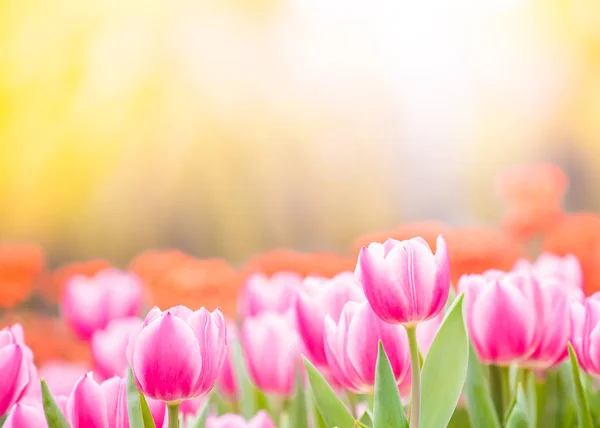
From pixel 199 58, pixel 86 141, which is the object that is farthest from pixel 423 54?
pixel 86 141

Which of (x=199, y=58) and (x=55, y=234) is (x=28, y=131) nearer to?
(x=55, y=234)

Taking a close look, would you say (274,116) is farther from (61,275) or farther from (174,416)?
(174,416)

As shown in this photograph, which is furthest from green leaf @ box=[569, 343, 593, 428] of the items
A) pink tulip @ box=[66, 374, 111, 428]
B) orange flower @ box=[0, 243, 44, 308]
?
orange flower @ box=[0, 243, 44, 308]

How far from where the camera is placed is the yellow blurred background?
1.35m

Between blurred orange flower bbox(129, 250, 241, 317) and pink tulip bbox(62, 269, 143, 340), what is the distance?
14.4 inches

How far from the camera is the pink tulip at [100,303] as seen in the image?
1.75 ft

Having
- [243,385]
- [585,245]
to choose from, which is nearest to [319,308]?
[243,385]

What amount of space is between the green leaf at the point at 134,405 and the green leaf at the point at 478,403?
156 mm

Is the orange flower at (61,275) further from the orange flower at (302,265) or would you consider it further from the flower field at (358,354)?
the flower field at (358,354)

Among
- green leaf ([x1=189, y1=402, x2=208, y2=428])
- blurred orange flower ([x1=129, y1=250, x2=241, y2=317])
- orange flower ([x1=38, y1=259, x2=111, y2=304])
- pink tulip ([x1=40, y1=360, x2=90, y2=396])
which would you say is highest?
green leaf ([x1=189, y1=402, x2=208, y2=428])

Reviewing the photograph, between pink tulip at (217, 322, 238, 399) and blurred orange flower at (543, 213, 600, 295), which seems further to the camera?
blurred orange flower at (543, 213, 600, 295)

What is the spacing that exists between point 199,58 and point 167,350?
125 centimetres

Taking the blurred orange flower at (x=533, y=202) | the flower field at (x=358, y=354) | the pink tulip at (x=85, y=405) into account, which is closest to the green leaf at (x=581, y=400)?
the flower field at (x=358, y=354)

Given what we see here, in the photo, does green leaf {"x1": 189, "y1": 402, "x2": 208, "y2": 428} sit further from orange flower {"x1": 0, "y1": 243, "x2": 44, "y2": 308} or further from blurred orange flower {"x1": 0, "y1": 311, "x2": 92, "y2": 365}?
orange flower {"x1": 0, "y1": 243, "x2": 44, "y2": 308}
